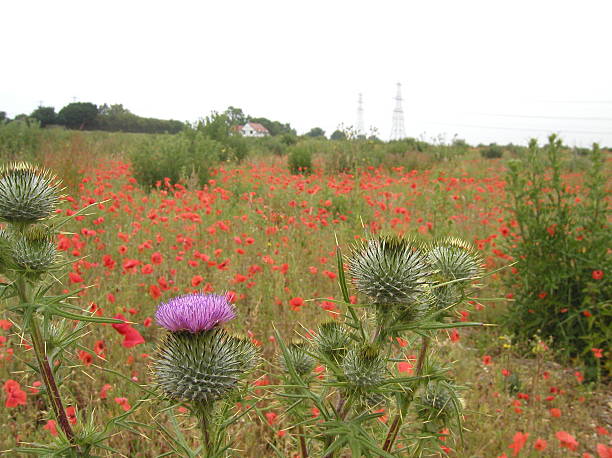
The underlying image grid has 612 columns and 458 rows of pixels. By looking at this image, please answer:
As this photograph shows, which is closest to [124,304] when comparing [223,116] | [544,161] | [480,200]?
[544,161]

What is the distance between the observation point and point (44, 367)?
1.19m

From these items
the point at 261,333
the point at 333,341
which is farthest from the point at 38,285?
the point at 261,333

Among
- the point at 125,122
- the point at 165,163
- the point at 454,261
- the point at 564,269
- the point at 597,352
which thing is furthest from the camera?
the point at 125,122

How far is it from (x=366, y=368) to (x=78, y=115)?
4879 cm

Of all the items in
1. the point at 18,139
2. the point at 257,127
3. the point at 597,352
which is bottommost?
the point at 597,352

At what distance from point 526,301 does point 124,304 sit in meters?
3.71

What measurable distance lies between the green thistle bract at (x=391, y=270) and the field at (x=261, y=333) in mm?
72

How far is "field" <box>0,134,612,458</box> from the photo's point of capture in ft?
7.52

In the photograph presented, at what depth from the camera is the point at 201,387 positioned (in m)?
1.26

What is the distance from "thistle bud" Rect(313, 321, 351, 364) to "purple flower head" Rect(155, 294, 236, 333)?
12.5 inches

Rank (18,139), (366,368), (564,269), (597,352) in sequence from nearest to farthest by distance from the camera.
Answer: (366,368), (597,352), (564,269), (18,139)

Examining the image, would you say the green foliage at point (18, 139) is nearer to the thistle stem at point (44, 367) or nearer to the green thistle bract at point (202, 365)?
the thistle stem at point (44, 367)

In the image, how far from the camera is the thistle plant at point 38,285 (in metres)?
1.11

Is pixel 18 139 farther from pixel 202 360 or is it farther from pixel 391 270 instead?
pixel 391 270
